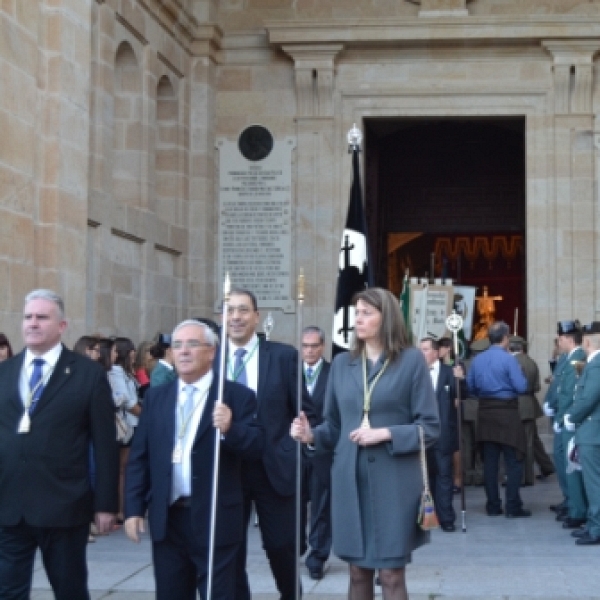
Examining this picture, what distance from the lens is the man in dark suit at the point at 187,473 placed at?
19.1 ft

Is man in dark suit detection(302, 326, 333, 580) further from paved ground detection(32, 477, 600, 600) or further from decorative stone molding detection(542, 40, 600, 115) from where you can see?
decorative stone molding detection(542, 40, 600, 115)

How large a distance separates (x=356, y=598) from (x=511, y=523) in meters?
6.58

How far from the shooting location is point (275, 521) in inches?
280

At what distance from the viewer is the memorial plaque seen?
57.9 ft

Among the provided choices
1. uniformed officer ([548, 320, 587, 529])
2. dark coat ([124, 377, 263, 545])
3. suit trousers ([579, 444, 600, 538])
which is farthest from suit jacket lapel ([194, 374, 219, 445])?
uniformed officer ([548, 320, 587, 529])

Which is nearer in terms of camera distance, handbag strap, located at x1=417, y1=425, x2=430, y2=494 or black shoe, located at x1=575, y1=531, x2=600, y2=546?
handbag strap, located at x1=417, y1=425, x2=430, y2=494

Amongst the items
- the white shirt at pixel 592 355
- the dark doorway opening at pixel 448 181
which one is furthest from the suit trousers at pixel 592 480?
the dark doorway opening at pixel 448 181

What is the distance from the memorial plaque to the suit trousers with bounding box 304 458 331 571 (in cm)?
809

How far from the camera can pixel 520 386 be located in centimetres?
1293

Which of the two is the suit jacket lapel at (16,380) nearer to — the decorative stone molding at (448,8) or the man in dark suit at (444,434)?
the man in dark suit at (444,434)

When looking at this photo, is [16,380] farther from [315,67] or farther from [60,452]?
[315,67]

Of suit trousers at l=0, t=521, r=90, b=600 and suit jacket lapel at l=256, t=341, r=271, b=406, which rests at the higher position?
suit jacket lapel at l=256, t=341, r=271, b=406

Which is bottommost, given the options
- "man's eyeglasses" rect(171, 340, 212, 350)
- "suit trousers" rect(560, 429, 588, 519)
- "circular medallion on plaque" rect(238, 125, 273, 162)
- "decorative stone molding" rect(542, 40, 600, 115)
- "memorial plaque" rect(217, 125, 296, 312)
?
"suit trousers" rect(560, 429, 588, 519)

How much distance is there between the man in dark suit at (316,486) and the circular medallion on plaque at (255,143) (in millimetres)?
8054
